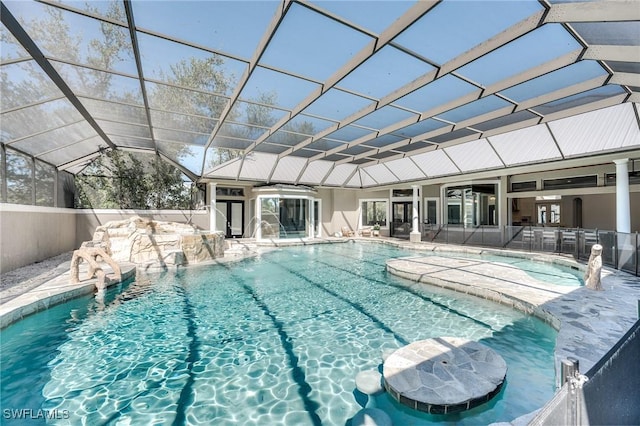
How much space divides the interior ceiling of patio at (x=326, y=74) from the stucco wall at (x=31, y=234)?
6.31ft

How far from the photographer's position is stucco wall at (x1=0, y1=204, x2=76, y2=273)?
7.08m

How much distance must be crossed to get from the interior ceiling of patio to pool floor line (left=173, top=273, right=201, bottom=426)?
181 inches

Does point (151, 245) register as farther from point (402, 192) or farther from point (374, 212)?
point (402, 192)

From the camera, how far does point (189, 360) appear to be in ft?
12.3

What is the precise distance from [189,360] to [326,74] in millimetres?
5338

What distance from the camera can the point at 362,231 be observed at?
18.6m

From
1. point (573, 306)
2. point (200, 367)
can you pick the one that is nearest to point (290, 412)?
point (200, 367)

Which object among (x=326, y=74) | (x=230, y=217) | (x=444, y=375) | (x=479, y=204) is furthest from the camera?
(x=230, y=217)

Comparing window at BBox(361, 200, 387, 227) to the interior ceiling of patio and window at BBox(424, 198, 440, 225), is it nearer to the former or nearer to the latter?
window at BBox(424, 198, 440, 225)

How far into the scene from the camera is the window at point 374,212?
19.1 m

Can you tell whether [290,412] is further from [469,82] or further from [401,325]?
[469,82]

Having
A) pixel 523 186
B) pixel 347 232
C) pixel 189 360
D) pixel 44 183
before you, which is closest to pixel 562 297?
pixel 189 360

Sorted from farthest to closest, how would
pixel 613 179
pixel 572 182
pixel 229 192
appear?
pixel 229 192 → pixel 572 182 → pixel 613 179

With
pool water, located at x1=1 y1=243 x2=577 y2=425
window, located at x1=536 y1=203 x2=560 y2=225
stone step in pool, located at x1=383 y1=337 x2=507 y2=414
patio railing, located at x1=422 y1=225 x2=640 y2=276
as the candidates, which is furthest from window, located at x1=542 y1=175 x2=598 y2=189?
stone step in pool, located at x1=383 y1=337 x2=507 y2=414
